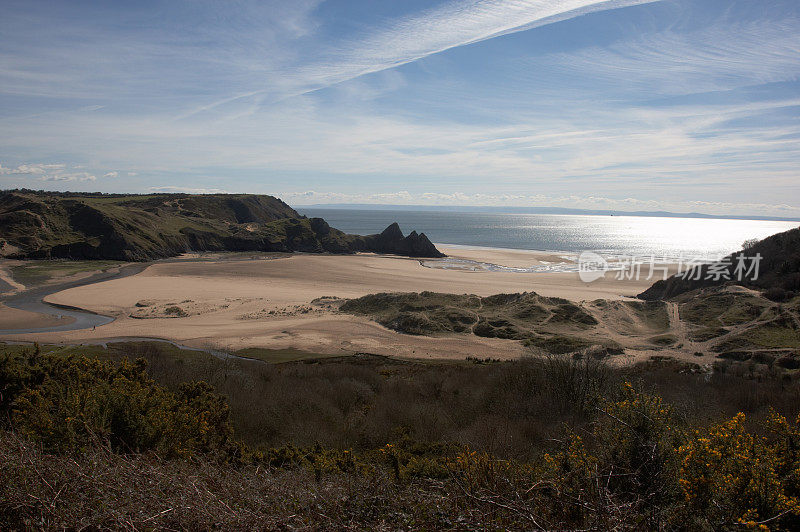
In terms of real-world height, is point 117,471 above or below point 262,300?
above

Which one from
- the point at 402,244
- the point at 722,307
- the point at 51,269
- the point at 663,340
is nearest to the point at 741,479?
the point at 663,340

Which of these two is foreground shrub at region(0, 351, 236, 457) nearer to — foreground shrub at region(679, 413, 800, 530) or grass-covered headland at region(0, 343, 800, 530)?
grass-covered headland at region(0, 343, 800, 530)

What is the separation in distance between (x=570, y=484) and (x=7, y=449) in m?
7.99

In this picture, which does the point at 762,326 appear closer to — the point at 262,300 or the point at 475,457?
the point at 475,457

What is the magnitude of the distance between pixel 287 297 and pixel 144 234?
5041 cm

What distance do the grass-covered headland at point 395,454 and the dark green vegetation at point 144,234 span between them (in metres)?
69.3

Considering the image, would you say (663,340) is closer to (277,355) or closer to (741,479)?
(277,355)

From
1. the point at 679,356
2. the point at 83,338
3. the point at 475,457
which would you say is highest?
the point at 475,457

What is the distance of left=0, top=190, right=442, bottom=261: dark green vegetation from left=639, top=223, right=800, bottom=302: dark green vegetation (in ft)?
167

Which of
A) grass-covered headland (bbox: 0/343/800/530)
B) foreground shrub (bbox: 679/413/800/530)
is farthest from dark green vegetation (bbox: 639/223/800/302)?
foreground shrub (bbox: 679/413/800/530)

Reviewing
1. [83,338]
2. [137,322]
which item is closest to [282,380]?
[83,338]

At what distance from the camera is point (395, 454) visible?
26.4ft

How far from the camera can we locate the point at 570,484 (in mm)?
6195

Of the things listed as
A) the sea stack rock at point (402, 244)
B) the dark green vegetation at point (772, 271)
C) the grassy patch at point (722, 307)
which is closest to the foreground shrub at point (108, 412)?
the grassy patch at point (722, 307)
